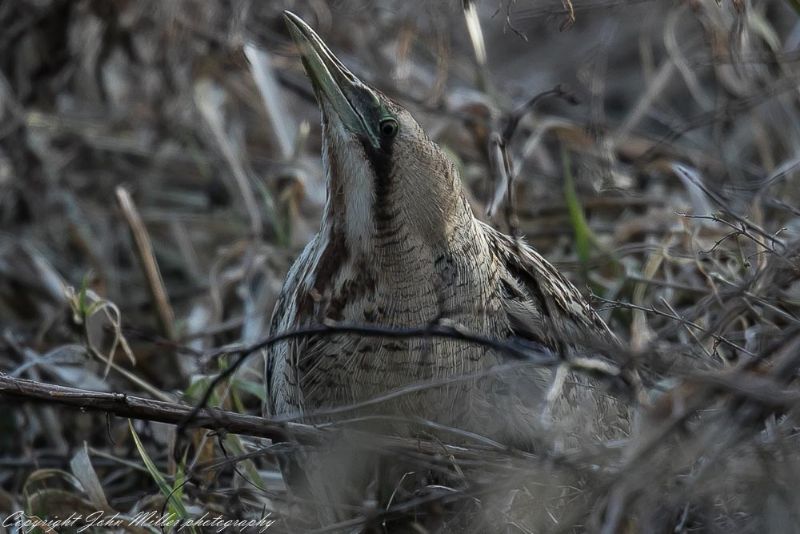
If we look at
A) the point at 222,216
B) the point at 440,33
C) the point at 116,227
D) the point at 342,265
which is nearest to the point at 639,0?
the point at 342,265

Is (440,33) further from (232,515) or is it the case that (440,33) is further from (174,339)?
(232,515)

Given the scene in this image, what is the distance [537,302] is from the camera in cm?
222

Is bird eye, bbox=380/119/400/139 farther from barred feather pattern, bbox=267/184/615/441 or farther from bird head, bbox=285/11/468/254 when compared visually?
barred feather pattern, bbox=267/184/615/441

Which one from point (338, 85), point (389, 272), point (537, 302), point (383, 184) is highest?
point (338, 85)

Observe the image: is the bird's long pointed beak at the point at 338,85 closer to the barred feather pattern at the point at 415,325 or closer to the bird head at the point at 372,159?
the bird head at the point at 372,159

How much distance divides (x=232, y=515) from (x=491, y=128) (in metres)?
1.74

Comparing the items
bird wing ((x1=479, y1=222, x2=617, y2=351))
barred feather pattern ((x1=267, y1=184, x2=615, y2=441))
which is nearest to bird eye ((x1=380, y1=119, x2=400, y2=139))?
barred feather pattern ((x1=267, y1=184, x2=615, y2=441))

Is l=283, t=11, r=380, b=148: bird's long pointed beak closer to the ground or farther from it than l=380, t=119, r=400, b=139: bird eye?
farther from it

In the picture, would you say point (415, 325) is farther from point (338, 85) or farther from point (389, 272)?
point (338, 85)

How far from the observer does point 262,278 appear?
328cm

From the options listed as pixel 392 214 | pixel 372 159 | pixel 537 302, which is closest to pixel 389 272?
pixel 392 214

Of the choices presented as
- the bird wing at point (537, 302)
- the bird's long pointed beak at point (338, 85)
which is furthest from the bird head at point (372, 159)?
the bird wing at point (537, 302)

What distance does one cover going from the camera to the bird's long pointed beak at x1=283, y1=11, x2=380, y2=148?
2035 millimetres

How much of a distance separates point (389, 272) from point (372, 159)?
0.70 feet
